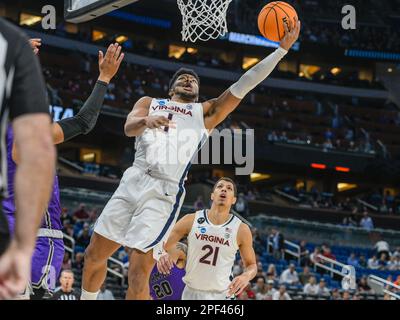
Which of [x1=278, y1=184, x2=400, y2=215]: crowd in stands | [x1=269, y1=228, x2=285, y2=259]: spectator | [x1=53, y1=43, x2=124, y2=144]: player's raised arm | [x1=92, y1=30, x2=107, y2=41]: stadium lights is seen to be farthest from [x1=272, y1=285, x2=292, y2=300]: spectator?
[x1=92, y1=30, x2=107, y2=41]: stadium lights

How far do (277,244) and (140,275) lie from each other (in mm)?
14998

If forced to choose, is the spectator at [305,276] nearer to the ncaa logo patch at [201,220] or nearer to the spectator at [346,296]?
the spectator at [346,296]

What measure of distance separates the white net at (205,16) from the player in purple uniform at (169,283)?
2.05 m

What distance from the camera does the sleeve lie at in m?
2.53

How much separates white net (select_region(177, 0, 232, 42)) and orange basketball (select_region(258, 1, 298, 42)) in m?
0.59

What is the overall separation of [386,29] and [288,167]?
912 cm

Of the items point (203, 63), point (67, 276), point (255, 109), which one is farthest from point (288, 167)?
point (67, 276)

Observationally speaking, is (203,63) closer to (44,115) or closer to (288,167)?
(288,167)

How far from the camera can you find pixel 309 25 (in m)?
36.2

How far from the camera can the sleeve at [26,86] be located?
2531 millimetres

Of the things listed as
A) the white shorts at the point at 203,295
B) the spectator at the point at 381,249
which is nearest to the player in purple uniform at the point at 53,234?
the white shorts at the point at 203,295

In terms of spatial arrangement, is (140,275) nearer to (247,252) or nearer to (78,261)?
(247,252)

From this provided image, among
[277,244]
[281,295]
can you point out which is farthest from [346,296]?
[277,244]

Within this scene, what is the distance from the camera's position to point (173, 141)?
242 inches
